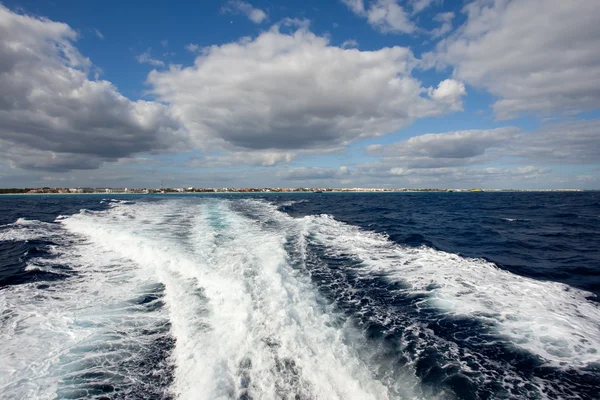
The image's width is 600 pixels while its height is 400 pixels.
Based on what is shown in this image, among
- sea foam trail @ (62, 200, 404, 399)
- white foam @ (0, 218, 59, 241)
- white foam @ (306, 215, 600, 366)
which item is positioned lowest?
white foam @ (306, 215, 600, 366)

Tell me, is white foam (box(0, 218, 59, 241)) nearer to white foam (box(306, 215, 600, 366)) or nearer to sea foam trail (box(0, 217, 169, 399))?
sea foam trail (box(0, 217, 169, 399))

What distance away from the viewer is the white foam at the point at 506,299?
5.19 meters

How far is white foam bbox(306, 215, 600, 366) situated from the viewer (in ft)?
17.0

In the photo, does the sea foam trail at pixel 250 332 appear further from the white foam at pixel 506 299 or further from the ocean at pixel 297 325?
the white foam at pixel 506 299

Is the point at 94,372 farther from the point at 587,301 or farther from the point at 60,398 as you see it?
the point at 587,301

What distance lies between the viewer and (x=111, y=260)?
1064 cm

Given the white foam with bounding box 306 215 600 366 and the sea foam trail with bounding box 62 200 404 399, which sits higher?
the sea foam trail with bounding box 62 200 404 399

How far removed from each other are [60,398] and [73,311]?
10.1 feet

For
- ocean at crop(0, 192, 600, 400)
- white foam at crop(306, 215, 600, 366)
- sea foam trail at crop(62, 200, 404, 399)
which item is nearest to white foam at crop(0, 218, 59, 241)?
ocean at crop(0, 192, 600, 400)

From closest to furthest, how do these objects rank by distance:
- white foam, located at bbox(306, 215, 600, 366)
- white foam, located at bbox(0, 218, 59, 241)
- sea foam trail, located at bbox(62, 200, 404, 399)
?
sea foam trail, located at bbox(62, 200, 404, 399) < white foam, located at bbox(306, 215, 600, 366) < white foam, located at bbox(0, 218, 59, 241)

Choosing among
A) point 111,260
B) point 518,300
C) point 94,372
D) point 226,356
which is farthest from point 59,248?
point 518,300

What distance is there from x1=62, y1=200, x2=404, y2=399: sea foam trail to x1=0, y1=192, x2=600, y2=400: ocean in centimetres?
3

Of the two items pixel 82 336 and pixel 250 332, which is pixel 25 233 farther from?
pixel 250 332

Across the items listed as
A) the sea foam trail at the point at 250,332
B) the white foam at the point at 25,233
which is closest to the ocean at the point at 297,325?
the sea foam trail at the point at 250,332
